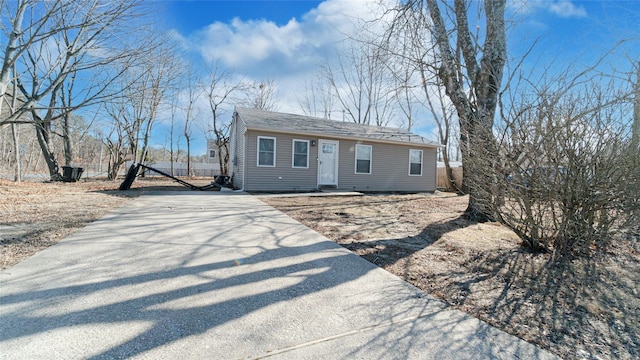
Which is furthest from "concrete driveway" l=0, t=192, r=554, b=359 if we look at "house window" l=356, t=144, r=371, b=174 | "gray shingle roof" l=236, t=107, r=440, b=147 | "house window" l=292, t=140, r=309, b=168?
"house window" l=356, t=144, r=371, b=174

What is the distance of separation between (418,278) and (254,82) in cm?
2174

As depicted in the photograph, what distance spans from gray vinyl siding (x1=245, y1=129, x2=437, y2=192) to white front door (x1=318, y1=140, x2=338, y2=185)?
0.58 ft

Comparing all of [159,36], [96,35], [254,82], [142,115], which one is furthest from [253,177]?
[254,82]

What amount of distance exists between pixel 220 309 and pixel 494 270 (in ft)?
9.43

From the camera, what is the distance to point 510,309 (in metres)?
2.27

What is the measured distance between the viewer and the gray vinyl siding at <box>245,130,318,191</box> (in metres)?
10.2

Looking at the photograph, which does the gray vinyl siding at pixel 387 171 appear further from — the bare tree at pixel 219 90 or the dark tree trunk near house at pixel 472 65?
the bare tree at pixel 219 90

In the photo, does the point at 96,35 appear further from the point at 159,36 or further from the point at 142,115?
the point at 142,115

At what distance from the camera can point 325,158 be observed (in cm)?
1145

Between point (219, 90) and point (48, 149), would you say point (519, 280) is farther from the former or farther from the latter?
point (219, 90)

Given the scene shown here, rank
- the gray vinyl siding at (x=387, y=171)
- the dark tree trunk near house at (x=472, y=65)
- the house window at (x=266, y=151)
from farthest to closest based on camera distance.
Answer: the gray vinyl siding at (x=387, y=171) < the house window at (x=266, y=151) < the dark tree trunk near house at (x=472, y=65)

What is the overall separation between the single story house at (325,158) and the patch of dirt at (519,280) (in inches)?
229

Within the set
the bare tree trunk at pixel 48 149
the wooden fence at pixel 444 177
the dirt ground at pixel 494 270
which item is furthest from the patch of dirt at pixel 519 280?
the bare tree trunk at pixel 48 149

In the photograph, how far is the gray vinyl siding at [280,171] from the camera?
10.2 meters
